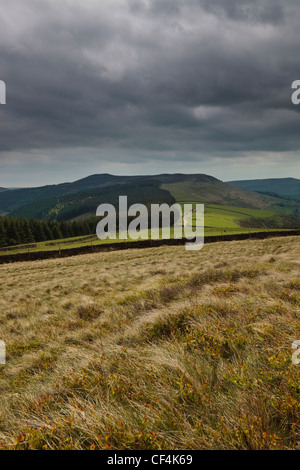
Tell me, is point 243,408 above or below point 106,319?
above

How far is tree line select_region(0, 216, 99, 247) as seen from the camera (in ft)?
313

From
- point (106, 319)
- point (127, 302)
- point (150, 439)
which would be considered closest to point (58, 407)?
point (150, 439)

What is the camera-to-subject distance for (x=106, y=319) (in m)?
7.81

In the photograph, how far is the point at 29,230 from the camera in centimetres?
10062

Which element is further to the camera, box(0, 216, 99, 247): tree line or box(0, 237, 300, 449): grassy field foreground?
box(0, 216, 99, 247): tree line

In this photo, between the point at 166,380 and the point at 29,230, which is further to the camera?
the point at 29,230

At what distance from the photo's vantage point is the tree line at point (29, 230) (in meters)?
95.4

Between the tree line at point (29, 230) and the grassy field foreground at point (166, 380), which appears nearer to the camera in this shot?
the grassy field foreground at point (166, 380)

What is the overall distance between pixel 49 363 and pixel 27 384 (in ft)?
2.37

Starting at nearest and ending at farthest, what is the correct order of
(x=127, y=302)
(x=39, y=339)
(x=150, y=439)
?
(x=150, y=439)
(x=39, y=339)
(x=127, y=302)

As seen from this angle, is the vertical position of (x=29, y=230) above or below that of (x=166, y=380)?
above

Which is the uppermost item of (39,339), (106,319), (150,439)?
(150,439)
